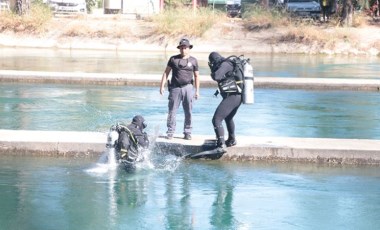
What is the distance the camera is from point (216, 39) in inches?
1522

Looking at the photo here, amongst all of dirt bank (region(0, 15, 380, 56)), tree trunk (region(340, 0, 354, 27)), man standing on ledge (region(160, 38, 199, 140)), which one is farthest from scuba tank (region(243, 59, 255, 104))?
tree trunk (region(340, 0, 354, 27))

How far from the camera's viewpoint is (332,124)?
16.7m

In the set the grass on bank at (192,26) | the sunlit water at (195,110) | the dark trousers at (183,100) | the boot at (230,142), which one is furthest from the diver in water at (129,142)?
the grass on bank at (192,26)

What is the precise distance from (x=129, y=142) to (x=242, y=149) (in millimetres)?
1919

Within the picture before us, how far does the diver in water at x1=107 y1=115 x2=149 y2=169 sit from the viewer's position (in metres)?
11.3

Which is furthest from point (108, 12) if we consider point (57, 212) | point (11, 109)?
point (57, 212)

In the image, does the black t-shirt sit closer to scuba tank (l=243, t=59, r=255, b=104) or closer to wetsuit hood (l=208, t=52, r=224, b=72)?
wetsuit hood (l=208, t=52, r=224, b=72)

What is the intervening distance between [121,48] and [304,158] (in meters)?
26.6

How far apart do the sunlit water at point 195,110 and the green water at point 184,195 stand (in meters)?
2.98

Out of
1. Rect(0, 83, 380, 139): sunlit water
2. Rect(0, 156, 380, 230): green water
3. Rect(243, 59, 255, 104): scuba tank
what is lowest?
Rect(0, 156, 380, 230): green water

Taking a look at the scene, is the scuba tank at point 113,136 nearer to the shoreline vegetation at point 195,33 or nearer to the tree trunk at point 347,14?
the shoreline vegetation at point 195,33

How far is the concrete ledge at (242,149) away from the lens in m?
12.4

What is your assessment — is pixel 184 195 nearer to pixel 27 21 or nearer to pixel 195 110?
pixel 195 110

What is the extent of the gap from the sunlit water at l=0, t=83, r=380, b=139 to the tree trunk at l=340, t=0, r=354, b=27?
19363 mm
